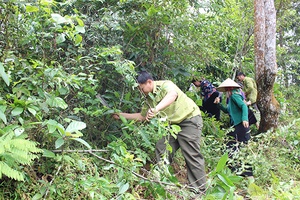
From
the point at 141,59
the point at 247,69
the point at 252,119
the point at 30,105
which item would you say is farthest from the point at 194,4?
the point at 247,69

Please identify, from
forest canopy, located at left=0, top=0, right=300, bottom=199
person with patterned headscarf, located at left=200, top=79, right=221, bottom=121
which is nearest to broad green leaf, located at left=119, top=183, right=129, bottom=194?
forest canopy, located at left=0, top=0, right=300, bottom=199

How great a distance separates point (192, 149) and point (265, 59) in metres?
3.22

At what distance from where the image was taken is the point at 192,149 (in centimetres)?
379

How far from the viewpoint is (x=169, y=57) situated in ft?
14.3

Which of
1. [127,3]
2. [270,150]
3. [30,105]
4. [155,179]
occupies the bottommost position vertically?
[270,150]

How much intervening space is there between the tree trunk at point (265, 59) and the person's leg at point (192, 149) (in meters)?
2.92

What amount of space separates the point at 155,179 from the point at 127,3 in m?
2.40

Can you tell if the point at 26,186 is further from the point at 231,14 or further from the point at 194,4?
the point at 231,14

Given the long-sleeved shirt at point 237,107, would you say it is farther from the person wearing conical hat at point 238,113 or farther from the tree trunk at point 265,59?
the tree trunk at point 265,59

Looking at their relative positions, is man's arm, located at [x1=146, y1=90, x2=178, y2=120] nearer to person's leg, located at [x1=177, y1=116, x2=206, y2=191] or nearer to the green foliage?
person's leg, located at [x1=177, y1=116, x2=206, y2=191]

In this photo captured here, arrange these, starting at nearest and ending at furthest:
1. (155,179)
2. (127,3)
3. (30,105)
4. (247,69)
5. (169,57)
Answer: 1. (30,105)
2. (155,179)
3. (127,3)
4. (169,57)
5. (247,69)

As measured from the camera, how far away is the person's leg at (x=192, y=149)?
12.3 feet

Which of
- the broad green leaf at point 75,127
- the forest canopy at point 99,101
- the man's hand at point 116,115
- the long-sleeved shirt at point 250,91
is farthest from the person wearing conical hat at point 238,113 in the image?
the broad green leaf at point 75,127

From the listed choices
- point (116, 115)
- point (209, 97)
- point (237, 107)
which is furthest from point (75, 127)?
point (209, 97)
